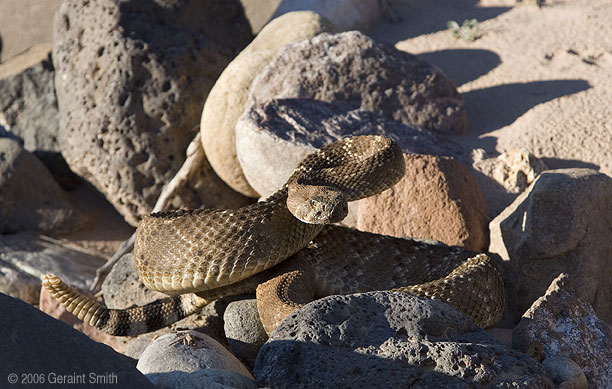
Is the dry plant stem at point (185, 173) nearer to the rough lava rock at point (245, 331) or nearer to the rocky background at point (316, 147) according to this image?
the rocky background at point (316, 147)

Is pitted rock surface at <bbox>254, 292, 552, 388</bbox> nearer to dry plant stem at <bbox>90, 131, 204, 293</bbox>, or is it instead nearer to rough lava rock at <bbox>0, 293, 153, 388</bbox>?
rough lava rock at <bbox>0, 293, 153, 388</bbox>

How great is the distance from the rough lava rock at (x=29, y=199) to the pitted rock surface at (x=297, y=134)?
3418 mm

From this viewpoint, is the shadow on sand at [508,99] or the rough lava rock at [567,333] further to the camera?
the shadow on sand at [508,99]

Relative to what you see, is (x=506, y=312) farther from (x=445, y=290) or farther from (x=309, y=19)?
(x=309, y=19)

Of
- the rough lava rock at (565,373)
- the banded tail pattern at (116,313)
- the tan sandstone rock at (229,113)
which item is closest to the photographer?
the rough lava rock at (565,373)

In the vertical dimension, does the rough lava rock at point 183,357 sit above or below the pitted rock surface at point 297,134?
above

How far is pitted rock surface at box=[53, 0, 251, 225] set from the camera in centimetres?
866

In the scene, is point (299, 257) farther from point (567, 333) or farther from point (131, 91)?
point (131, 91)

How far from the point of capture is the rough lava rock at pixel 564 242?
18.2 ft

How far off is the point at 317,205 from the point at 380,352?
A: 1.29 metres

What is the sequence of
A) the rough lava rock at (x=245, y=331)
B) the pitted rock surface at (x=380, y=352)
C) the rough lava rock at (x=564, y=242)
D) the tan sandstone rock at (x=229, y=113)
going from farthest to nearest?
the tan sandstone rock at (x=229, y=113) → the rough lava rock at (x=564, y=242) → the rough lava rock at (x=245, y=331) → the pitted rock surface at (x=380, y=352)

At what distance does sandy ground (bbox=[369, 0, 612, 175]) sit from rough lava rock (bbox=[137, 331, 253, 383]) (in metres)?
4.26

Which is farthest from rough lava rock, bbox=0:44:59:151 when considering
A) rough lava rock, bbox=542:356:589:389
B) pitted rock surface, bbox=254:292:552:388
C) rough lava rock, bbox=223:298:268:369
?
rough lava rock, bbox=542:356:589:389

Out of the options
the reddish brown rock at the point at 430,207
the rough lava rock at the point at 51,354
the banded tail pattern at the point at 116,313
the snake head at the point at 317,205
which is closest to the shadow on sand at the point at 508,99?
the reddish brown rock at the point at 430,207
